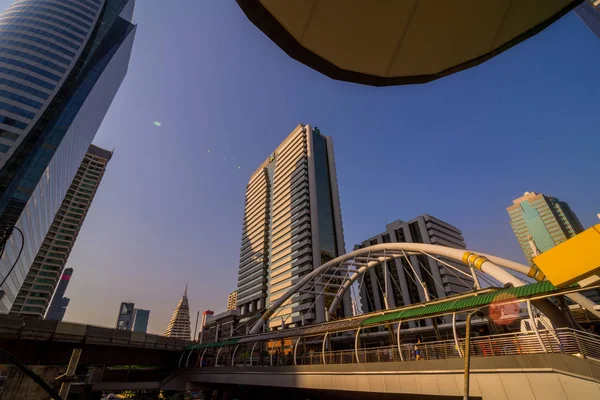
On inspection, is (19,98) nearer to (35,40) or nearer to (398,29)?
(35,40)

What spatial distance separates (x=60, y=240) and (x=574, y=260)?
150 metres

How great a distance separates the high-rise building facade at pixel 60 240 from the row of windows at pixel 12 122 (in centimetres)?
6525

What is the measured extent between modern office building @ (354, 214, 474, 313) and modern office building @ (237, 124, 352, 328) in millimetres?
19402

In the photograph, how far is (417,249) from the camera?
1358 inches

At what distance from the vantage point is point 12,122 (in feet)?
195

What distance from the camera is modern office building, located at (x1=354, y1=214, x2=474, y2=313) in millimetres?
88438

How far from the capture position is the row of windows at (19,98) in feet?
200

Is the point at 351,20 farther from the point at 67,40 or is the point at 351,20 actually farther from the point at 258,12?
the point at 67,40

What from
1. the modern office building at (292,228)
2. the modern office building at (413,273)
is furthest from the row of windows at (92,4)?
the modern office building at (413,273)

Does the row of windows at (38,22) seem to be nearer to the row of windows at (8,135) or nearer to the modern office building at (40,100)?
the modern office building at (40,100)

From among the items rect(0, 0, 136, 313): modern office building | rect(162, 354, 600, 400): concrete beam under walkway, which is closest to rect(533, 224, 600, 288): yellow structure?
rect(162, 354, 600, 400): concrete beam under walkway

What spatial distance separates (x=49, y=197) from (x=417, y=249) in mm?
90028

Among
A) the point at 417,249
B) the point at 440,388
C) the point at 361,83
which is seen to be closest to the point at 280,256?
the point at 417,249

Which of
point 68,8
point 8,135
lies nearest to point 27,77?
point 8,135
